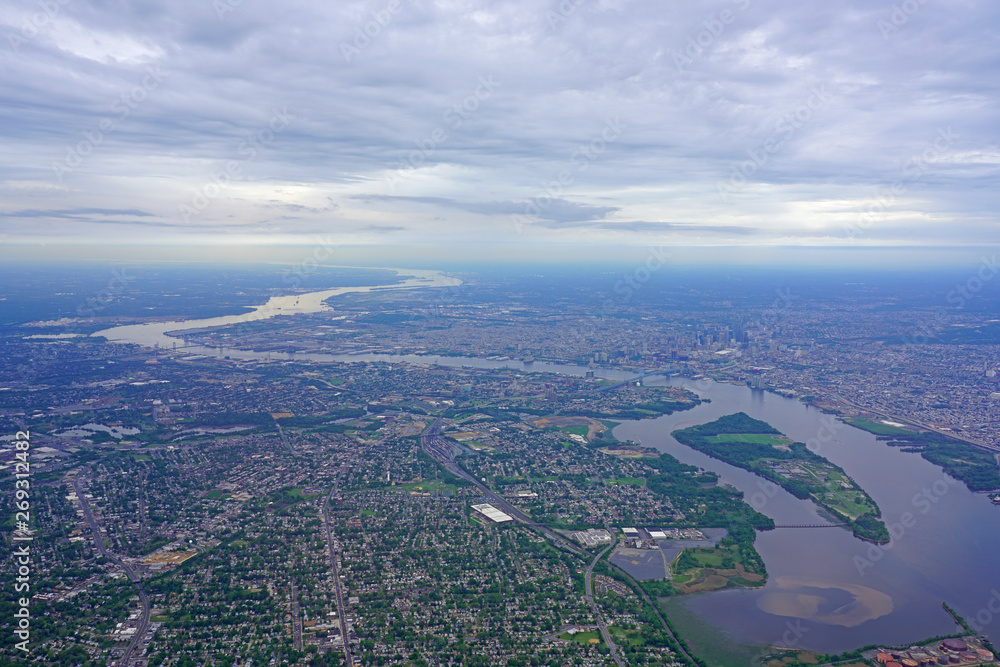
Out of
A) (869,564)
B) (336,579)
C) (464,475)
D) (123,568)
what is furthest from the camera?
(464,475)

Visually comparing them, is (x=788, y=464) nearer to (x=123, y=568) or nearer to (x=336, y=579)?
(x=336, y=579)

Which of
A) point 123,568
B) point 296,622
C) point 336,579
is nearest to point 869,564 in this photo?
point 336,579

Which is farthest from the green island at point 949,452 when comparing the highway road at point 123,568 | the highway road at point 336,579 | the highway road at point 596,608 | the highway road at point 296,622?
the highway road at point 123,568

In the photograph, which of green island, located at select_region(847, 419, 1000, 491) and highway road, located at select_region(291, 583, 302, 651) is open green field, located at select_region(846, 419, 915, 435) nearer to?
green island, located at select_region(847, 419, 1000, 491)

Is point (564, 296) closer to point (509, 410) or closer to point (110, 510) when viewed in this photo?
point (509, 410)

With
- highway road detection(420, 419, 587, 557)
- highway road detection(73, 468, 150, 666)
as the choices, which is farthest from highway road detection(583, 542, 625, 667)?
highway road detection(73, 468, 150, 666)

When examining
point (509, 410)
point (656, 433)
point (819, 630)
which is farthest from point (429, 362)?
point (819, 630)
